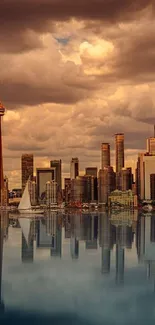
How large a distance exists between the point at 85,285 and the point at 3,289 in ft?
18.5

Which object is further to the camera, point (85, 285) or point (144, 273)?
point (144, 273)

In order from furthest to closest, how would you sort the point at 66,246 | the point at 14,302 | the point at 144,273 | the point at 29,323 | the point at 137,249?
the point at 66,246 < the point at 137,249 < the point at 144,273 < the point at 14,302 < the point at 29,323

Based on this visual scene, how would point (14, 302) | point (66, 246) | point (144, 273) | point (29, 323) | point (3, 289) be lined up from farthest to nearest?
point (66, 246) < point (144, 273) < point (3, 289) < point (14, 302) < point (29, 323)

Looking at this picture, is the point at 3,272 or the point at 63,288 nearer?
the point at 63,288

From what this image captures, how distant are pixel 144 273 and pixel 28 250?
2065 centimetres

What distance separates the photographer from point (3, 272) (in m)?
43.6

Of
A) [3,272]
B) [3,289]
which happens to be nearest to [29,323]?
[3,289]

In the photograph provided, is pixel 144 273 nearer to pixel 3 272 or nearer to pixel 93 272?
pixel 93 272

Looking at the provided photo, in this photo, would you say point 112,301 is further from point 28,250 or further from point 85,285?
point 28,250

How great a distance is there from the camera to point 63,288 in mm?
37406

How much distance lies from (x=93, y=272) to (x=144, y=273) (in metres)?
3.94

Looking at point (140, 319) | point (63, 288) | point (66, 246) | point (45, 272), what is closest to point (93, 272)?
point (45, 272)

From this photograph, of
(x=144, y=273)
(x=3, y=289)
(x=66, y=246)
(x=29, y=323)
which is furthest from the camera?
(x=66, y=246)

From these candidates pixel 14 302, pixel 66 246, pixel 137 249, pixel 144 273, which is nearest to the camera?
pixel 14 302
